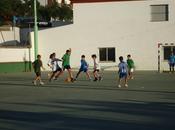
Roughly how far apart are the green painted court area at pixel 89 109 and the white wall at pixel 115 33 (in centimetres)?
2348

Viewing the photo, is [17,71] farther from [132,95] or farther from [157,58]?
[132,95]

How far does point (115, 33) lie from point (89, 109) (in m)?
32.1

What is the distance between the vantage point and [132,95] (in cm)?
2145

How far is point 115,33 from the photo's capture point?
4844cm

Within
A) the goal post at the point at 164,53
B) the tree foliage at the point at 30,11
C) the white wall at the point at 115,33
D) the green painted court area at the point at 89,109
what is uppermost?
the tree foliage at the point at 30,11

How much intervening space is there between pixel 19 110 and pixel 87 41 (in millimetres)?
32450

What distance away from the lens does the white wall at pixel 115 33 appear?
47625mm

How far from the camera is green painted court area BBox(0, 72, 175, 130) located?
13.2 m

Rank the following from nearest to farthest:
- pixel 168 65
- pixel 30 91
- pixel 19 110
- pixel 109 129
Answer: pixel 109 129 → pixel 19 110 → pixel 30 91 → pixel 168 65

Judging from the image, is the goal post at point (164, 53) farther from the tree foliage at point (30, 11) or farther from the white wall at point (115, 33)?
the tree foliage at point (30, 11)

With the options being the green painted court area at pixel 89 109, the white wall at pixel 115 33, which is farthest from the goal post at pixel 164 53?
the green painted court area at pixel 89 109

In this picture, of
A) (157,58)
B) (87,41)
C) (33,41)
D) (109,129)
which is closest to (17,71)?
(33,41)

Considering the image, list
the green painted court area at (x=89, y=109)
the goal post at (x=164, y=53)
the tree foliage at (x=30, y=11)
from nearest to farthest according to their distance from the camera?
the green painted court area at (x=89, y=109) < the goal post at (x=164, y=53) < the tree foliage at (x=30, y=11)

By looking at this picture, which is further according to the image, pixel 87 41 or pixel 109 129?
pixel 87 41
